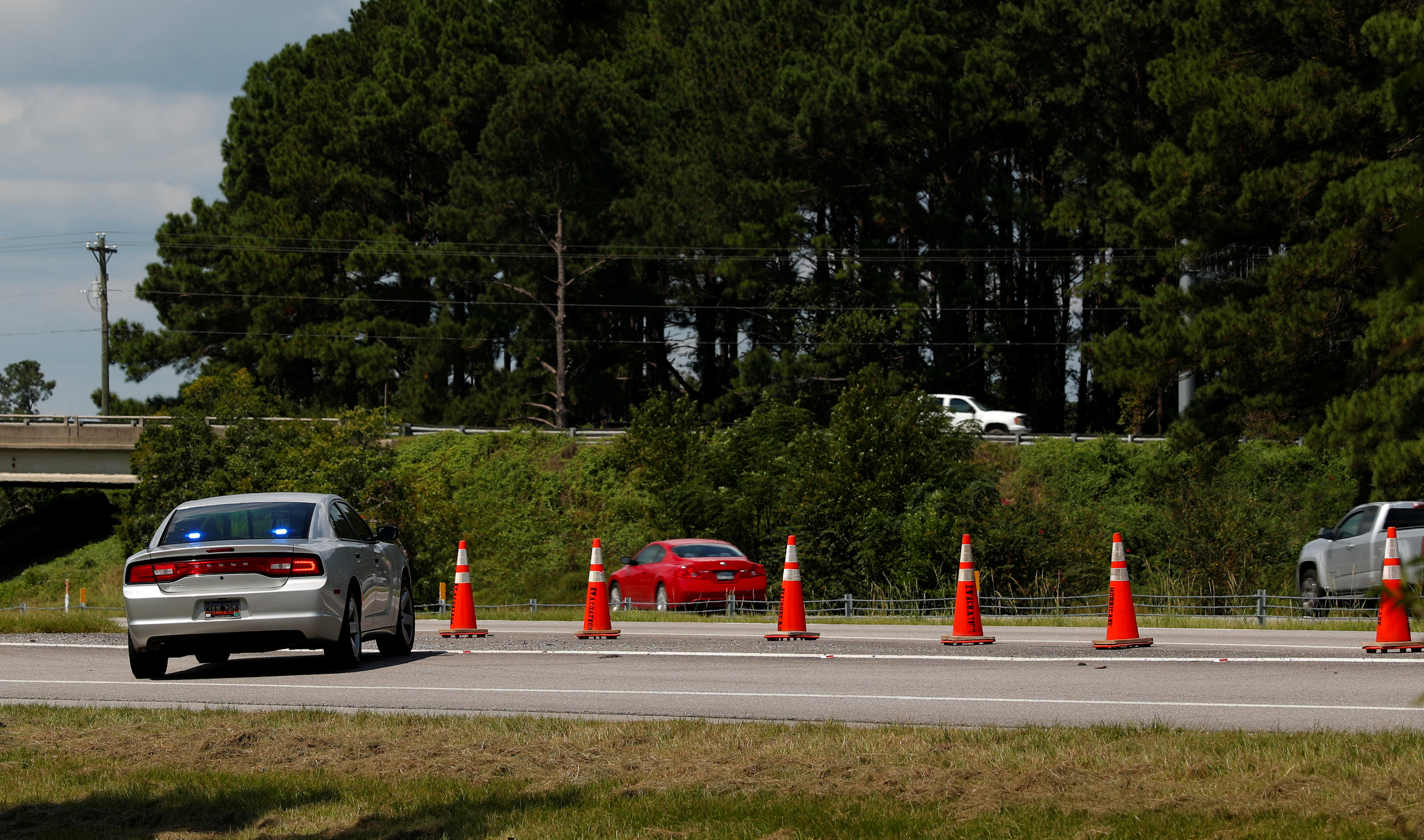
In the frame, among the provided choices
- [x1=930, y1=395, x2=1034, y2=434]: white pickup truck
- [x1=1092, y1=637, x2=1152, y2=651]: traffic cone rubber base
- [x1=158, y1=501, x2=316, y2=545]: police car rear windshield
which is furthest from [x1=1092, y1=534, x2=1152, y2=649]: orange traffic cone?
[x1=930, y1=395, x2=1034, y2=434]: white pickup truck

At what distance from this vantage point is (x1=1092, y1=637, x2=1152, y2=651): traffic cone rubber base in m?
13.9

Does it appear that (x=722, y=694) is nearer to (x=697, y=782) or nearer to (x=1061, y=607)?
(x=697, y=782)

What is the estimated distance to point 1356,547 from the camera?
22656mm

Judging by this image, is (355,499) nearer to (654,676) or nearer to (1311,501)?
(1311,501)

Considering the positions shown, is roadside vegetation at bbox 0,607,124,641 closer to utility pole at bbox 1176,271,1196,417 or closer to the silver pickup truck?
the silver pickup truck

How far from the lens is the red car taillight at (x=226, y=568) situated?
1220cm

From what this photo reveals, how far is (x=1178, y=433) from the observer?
129ft

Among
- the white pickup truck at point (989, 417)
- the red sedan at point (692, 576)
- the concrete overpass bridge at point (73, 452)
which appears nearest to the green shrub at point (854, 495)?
the red sedan at point (692, 576)

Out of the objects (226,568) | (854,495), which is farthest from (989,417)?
(226,568)

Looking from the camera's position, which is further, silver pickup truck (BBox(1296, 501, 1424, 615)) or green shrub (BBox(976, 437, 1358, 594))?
green shrub (BBox(976, 437, 1358, 594))

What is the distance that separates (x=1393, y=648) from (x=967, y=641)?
12.5 ft

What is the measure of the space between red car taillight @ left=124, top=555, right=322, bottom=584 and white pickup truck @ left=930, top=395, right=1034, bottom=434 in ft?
141

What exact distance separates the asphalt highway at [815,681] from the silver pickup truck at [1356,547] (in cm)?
627

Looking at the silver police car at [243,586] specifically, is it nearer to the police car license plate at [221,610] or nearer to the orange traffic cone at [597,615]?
the police car license plate at [221,610]
